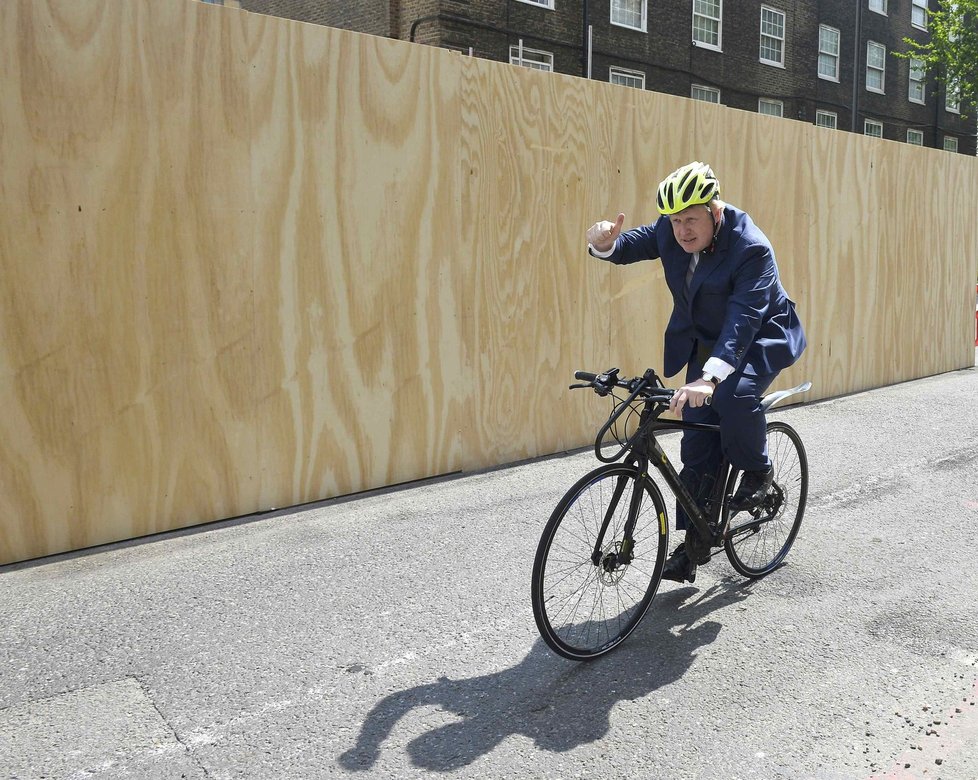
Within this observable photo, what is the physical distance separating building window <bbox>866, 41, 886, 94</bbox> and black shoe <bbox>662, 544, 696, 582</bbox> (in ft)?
119

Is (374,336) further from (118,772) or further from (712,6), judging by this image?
(712,6)

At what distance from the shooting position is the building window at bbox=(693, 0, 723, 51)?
2777cm

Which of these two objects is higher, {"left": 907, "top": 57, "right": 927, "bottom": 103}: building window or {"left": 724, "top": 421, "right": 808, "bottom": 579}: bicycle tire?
{"left": 907, "top": 57, "right": 927, "bottom": 103}: building window

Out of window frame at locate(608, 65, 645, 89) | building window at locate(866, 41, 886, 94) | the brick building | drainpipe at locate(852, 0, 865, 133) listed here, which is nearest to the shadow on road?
the brick building

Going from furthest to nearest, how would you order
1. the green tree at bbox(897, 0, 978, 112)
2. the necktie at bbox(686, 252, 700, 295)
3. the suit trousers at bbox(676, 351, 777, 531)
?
the green tree at bbox(897, 0, 978, 112) < the necktie at bbox(686, 252, 700, 295) < the suit trousers at bbox(676, 351, 777, 531)

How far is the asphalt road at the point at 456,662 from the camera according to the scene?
9.74 ft

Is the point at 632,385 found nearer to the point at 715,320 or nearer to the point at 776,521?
the point at 715,320

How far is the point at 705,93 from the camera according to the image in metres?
28.5

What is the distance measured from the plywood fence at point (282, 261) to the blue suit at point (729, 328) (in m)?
2.17

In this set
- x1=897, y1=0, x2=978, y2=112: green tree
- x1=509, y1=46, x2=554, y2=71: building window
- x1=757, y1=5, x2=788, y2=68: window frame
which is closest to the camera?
x1=509, y1=46, x2=554, y2=71: building window

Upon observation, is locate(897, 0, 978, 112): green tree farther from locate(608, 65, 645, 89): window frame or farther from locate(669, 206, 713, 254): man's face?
locate(669, 206, 713, 254): man's face

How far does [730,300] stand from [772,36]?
30281mm

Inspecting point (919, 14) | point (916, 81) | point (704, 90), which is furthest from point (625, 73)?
point (919, 14)

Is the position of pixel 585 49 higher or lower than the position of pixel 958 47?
lower
